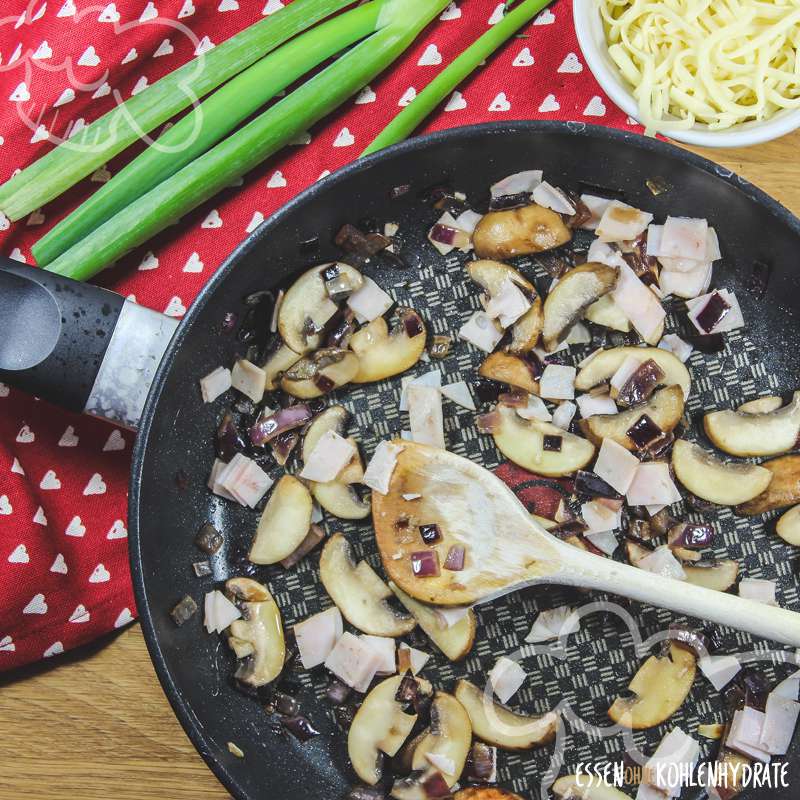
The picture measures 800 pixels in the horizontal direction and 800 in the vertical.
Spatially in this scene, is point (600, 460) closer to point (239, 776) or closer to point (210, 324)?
point (210, 324)

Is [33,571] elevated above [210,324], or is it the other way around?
[210,324]

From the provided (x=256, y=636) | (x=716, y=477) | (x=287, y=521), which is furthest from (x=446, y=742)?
(x=716, y=477)

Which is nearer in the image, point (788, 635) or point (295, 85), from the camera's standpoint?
point (788, 635)

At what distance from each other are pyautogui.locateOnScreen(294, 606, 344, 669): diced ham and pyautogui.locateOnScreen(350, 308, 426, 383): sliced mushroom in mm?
495

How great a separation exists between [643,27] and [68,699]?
6.08 feet

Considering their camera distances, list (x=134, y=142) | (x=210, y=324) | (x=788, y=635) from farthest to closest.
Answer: (x=134, y=142)
(x=210, y=324)
(x=788, y=635)

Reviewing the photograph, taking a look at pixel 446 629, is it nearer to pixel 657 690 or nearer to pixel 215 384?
pixel 657 690

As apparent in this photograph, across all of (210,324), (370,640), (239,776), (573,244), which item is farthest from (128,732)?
(573,244)

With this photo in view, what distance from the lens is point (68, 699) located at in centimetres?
193

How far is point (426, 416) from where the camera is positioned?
6.00 feet

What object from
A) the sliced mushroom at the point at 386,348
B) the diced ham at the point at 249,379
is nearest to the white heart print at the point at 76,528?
the diced ham at the point at 249,379

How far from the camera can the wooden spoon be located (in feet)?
5.42

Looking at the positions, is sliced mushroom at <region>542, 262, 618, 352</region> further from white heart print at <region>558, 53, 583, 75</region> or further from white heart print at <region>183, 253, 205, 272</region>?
white heart print at <region>183, 253, 205, 272</region>

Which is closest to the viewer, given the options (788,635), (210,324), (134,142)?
(788,635)
